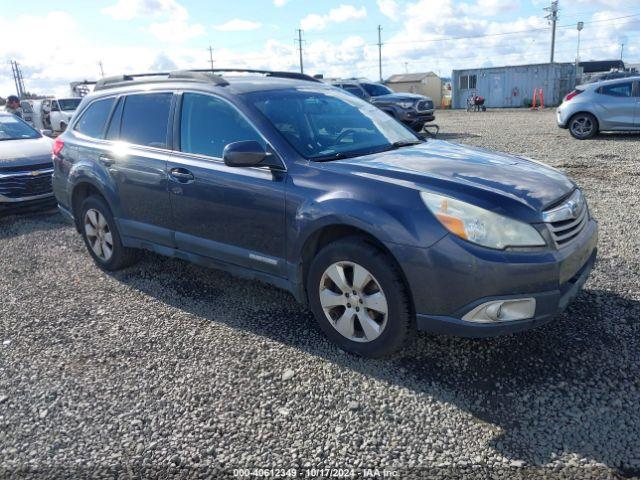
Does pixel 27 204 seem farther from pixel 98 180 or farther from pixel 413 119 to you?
pixel 413 119

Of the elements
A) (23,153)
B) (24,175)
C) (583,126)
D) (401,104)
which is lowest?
(583,126)

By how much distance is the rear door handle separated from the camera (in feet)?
15.7

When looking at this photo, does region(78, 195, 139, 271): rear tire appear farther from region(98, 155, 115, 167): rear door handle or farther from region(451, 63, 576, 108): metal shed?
region(451, 63, 576, 108): metal shed

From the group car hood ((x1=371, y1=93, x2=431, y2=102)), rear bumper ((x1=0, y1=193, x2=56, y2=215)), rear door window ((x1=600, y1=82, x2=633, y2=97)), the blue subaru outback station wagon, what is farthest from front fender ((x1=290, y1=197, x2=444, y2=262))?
car hood ((x1=371, y1=93, x2=431, y2=102))

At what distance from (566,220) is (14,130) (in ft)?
30.1

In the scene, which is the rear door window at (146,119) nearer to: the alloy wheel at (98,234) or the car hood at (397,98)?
the alloy wheel at (98,234)

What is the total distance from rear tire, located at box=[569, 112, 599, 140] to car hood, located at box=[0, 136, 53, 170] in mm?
12173

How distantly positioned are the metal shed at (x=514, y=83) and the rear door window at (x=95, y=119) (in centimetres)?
3618

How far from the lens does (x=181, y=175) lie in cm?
412

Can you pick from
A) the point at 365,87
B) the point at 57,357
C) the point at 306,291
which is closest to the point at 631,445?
the point at 306,291

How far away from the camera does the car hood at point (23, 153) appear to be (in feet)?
25.8

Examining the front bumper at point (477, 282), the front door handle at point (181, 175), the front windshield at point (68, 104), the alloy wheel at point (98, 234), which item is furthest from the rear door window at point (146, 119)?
the front windshield at point (68, 104)

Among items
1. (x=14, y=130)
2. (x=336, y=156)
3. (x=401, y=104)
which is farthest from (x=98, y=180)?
(x=401, y=104)

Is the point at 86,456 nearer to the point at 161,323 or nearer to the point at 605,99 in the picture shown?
the point at 161,323
